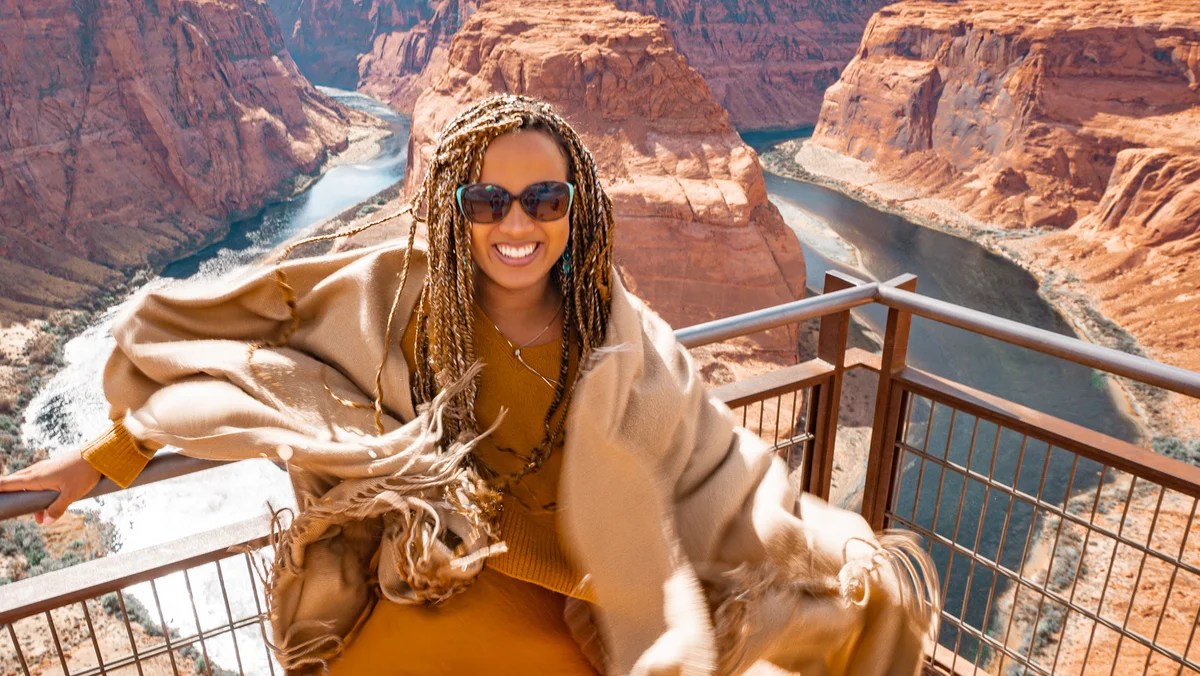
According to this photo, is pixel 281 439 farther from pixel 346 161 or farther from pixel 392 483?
pixel 346 161

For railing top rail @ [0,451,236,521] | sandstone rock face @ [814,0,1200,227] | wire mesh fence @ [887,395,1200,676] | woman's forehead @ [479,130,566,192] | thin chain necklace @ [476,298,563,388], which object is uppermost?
woman's forehead @ [479,130,566,192]

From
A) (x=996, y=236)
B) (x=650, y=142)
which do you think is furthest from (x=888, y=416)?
(x=996, y=236)

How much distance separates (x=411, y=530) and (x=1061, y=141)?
3497cm

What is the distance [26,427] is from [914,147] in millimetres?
35069

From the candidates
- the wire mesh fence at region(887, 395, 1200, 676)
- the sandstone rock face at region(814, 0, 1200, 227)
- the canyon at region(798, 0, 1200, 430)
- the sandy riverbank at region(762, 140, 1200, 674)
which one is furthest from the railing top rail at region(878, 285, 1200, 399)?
the sandstone rock face at region(814, 0, 1200, 227)

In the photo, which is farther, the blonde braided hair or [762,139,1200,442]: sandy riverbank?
[762,139,1200,442]: sandy riverbank

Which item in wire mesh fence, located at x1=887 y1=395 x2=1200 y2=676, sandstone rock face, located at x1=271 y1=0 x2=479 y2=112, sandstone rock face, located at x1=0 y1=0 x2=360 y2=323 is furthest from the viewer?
sandstone rock face, located at x1=271 y1=0 x2=479 y2=112

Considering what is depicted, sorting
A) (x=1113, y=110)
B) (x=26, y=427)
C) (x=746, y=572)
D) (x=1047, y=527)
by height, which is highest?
(x=746, y=572)

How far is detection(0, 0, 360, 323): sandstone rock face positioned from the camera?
30828 millimetres

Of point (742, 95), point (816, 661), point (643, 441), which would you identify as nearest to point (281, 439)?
point (643, 441)

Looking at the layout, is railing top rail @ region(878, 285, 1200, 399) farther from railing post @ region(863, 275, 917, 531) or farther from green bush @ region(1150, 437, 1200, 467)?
green bush @ region(1150, 437, 1200, 467)

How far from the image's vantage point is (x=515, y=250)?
4.22ft

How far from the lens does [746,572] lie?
3.72 feet

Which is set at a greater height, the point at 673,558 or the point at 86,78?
the point at 673,558
